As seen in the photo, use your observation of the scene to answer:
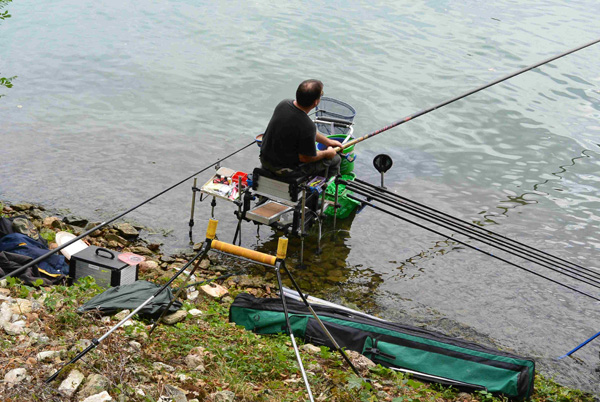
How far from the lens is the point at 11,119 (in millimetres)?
11312

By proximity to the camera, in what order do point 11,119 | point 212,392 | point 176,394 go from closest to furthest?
point 176,394
point 212,392
point 11,119

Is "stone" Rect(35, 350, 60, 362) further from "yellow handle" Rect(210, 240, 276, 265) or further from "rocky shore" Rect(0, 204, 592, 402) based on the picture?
"yellow handle" Rect(210, 240, 276, 265)

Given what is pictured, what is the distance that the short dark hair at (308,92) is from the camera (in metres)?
6.72

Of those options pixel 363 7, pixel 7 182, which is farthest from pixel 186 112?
pixel 363 7

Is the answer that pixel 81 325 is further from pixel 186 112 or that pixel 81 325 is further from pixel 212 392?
pixel 186 112

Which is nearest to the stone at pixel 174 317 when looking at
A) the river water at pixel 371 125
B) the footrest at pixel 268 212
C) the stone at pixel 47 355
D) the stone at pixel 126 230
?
the stone at pixel 47 355

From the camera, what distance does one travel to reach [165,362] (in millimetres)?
4359

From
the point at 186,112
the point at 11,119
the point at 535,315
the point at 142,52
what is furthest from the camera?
the point at 142,52

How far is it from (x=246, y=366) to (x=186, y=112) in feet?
28.5

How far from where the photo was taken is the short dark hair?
6723 mm

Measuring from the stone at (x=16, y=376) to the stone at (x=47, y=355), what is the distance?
217mm

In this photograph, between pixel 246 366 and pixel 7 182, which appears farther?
pixel 7 182

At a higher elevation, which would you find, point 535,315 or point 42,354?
point 42,354

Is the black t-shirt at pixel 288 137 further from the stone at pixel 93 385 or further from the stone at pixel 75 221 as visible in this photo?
the stone at pixel 93 385
